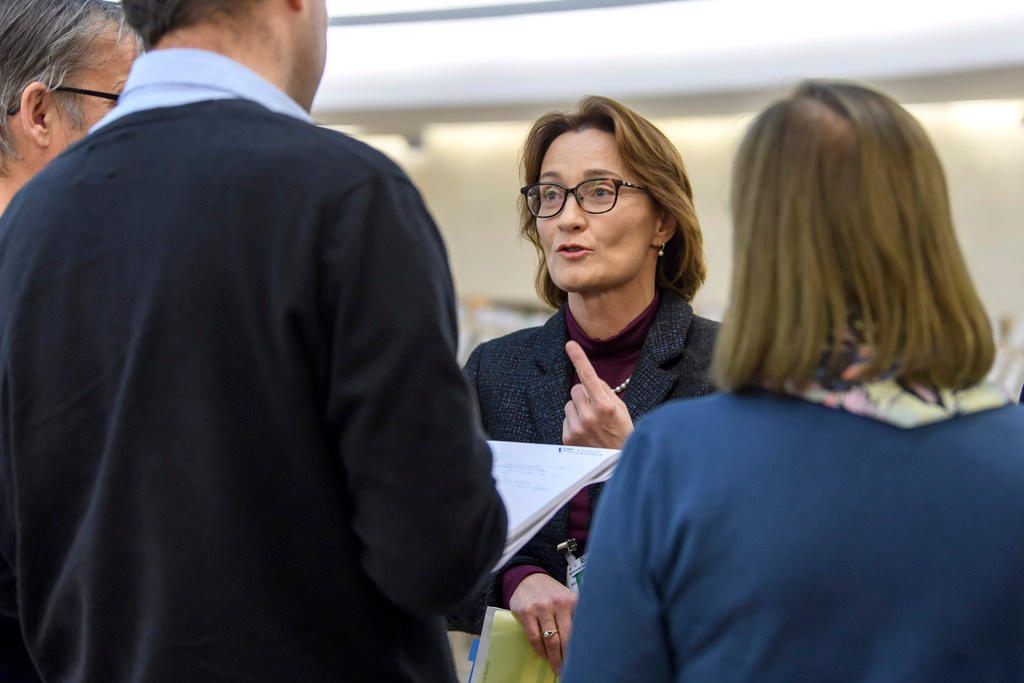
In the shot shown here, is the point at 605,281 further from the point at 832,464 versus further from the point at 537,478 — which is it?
the point at 832,464

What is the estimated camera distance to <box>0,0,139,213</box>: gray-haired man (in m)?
1.57

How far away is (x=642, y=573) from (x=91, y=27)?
1.28 m

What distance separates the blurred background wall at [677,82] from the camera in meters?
3.98

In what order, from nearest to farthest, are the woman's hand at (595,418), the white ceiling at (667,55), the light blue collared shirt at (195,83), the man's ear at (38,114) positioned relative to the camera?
the light blue collared shirt at (195,83) → the man's ear at (38,114) → the woman's hand at (595,418) → the white ceiling at (667,55)

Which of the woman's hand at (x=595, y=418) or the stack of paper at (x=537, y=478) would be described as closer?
the stack of paper at (x=537, y=478)

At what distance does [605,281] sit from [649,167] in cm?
27

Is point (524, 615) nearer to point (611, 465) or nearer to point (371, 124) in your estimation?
point (611, 465)

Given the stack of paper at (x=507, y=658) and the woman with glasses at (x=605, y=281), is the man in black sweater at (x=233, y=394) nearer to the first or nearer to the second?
the stack of paper at (x=507, y=658)

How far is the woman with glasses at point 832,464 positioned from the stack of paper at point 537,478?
0.74 ft

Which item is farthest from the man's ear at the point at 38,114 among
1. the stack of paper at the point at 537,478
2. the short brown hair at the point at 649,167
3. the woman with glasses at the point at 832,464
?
the woman with glasses at the point at 832,464

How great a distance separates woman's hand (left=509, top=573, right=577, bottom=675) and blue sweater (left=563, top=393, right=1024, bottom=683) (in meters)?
0.64

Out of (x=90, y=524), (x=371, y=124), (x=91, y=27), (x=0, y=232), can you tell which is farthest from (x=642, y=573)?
(x=371, y=124)

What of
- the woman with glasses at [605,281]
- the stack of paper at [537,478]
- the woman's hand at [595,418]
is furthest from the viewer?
the woman with glasses at [605,281]

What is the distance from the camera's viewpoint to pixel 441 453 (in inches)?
38.5
